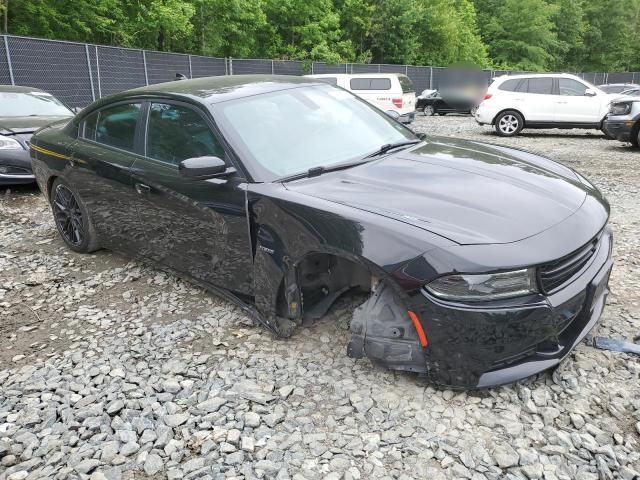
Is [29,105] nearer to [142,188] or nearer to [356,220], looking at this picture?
[142,188]

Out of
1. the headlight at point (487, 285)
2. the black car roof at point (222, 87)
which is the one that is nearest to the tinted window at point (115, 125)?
the black car roof at point (222, 87)

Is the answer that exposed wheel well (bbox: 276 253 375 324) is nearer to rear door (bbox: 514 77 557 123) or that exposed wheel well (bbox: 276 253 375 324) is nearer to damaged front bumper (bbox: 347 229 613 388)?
damaged front bumper (bbox: 347 229 613 388)

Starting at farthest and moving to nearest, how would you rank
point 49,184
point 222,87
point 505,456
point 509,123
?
point 509,123 < point 49,184 < point 222,87 < point 505,456

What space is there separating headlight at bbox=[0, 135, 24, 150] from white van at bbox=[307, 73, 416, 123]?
11379 mm

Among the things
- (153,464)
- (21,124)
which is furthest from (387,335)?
(21,124)

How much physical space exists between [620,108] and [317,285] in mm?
9383

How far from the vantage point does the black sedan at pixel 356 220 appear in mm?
2387

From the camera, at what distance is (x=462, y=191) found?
2.82 m

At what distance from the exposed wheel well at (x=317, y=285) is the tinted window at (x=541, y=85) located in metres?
12.0

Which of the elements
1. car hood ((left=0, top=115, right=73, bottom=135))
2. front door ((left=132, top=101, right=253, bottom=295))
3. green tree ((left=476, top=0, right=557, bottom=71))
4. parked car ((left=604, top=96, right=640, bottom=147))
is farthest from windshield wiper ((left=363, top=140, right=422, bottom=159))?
green tree ((left=476, top=0, right=557, bottom=71))

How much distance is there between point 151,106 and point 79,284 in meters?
1.66

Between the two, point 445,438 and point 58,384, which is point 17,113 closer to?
point 58,384

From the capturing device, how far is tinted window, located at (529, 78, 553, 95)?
1318 centimetres

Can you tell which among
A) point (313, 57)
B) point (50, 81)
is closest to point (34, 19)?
point (50, 81)
